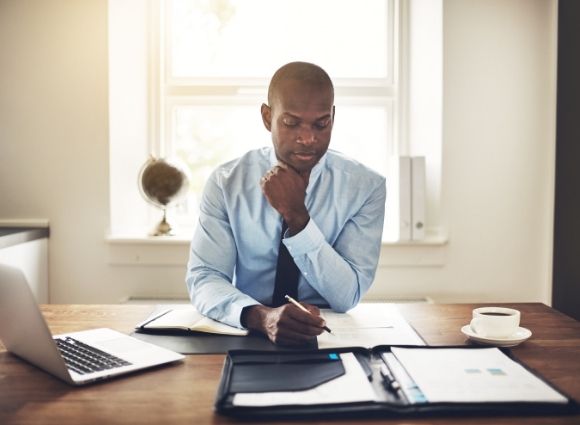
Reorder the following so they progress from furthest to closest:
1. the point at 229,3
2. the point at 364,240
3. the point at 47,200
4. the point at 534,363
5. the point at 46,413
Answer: the point at 229,3
the point at 47,200
the point at 364,240
the point at 534,363
the point at 46,413

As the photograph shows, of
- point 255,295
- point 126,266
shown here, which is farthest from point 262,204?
point 126,266

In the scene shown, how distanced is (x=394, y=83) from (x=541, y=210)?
0.89 m

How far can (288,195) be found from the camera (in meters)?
1.50

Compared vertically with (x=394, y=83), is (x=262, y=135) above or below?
below

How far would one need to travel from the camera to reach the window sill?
255cm

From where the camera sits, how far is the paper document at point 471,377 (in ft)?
2.80

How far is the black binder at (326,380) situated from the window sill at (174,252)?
58.2 inches

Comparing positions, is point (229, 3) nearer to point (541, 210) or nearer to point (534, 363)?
point (541, 210)

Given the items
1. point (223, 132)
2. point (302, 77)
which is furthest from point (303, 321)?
point (223, 132)

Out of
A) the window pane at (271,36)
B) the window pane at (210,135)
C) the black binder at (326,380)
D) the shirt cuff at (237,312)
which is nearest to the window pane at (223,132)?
Answer: the window pane at (210,135)

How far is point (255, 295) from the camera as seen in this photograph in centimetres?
172

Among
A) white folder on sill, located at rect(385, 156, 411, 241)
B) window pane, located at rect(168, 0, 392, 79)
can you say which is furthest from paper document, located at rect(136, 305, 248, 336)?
window pane, located at rect(168, 0, 392, 79)

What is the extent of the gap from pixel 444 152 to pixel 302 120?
119 centimetres

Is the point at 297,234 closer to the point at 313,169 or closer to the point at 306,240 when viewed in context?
the point at 306,240
